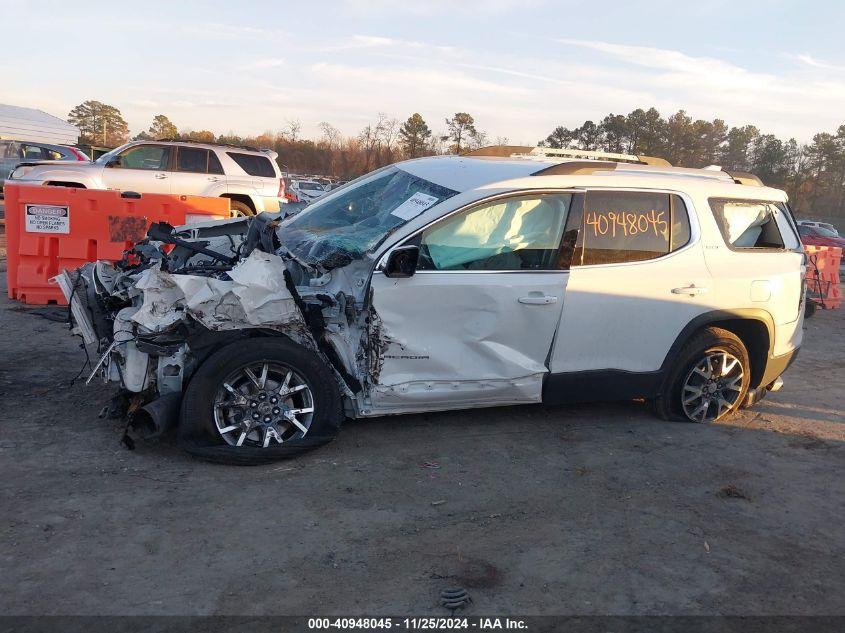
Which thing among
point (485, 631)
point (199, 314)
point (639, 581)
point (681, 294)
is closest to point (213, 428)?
point (199, 314)

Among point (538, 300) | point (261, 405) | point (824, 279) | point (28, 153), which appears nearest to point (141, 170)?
point (28, 153)

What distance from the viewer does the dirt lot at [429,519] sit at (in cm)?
332

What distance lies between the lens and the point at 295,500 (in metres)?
4.14

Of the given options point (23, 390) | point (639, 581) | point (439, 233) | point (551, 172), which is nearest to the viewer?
point (639, 581)

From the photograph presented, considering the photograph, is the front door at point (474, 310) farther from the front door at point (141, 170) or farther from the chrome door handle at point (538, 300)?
the front door at point (141, 170)

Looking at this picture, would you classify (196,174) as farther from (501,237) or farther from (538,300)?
(538,300)

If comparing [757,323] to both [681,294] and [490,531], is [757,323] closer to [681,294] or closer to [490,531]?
[681,294]

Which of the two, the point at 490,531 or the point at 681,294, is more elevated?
the point at 681,294

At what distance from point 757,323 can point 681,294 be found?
2.86 ft

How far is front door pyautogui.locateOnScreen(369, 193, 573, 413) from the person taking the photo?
4.72 m

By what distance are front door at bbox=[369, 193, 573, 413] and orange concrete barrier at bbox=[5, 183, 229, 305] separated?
4901mm

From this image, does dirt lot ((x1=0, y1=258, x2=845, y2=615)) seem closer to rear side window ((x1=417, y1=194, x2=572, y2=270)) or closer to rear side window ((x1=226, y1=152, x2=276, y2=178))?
rear side window ((x1=417, y1=194, x2=572, y2=270))

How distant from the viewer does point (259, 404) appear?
4.56 metres

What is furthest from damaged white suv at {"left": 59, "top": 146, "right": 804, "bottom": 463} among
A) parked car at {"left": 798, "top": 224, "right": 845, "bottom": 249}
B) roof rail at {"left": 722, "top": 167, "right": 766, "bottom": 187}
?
parked car at {"left": 798, "top": 224, "right": 845, "bottom": 249}
